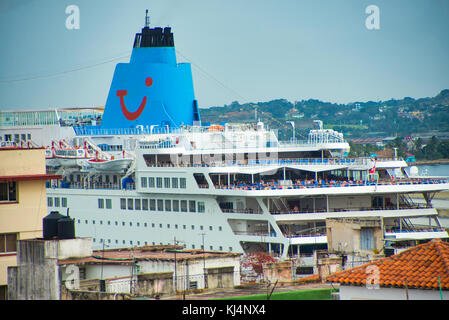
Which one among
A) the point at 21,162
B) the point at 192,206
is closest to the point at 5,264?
the point at 21,162

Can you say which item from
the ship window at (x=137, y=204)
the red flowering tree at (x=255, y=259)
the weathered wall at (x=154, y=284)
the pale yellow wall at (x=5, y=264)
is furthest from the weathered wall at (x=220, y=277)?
the ship window at (x=137, y=204)

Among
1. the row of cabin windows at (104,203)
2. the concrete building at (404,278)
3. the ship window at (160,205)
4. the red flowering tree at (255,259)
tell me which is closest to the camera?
the concrete building at (404,278)

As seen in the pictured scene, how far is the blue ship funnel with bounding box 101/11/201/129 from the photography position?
2431 inches

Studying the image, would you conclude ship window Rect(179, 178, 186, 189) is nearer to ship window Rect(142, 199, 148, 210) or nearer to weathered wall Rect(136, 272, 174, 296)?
ship window Rect(142, 199, 148, 210)

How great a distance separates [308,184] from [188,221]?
6813mm

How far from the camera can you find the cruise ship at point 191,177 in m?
47.2

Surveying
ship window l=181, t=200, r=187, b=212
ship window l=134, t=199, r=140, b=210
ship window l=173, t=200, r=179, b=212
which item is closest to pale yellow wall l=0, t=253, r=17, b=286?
ship window l=181, t=200, r=187, b=212

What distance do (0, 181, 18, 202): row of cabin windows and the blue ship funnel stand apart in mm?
36777

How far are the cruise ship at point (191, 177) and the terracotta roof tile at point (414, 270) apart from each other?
17348mm

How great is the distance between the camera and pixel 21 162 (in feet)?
81.1

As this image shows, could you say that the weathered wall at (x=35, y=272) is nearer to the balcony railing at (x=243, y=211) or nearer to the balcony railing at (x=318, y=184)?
the balcony railing at (x=318, y=184)

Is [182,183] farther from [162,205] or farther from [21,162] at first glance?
[21,162]
